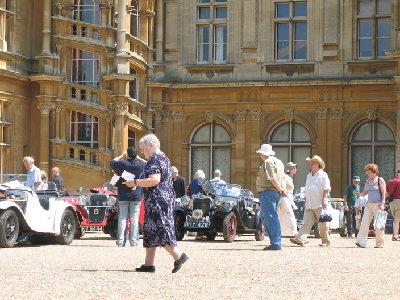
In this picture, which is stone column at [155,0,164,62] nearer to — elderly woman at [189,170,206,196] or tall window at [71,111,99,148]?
tall window at [71,111,99,148]

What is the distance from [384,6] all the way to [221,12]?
5373 millimetres

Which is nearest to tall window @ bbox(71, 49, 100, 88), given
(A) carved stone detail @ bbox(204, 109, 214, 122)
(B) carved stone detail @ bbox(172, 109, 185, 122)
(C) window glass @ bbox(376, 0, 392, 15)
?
(B) carved stone detail @ bbox(172, 109, 185, 122)

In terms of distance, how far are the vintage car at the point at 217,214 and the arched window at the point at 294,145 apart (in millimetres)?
12328

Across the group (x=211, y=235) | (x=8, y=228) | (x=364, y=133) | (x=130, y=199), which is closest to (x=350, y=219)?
(x=211, y=235)

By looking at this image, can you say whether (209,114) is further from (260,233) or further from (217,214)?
(217,214)

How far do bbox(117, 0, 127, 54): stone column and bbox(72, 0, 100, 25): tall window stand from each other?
2.50 ft

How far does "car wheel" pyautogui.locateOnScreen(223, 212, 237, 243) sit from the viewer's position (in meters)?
22.5

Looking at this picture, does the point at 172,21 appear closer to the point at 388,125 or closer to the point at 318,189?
the point at 388,125

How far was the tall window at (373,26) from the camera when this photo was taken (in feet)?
117

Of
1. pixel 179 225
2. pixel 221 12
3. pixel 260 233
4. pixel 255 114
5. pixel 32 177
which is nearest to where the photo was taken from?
pixel 32 177

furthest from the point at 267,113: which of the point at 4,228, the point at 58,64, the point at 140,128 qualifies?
the point at 4,228

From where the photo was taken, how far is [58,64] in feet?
109

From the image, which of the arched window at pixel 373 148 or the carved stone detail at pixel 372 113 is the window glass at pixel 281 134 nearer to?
the arched window at pixel 373 148

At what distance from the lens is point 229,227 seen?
22.7 m
